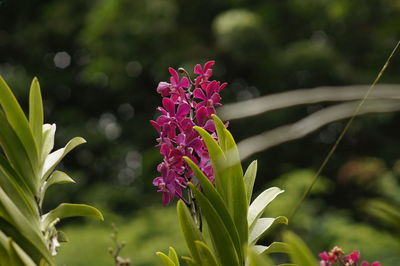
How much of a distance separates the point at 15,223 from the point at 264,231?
0.95 ft

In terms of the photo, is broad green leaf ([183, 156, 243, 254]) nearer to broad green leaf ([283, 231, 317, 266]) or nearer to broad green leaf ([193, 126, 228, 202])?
broad green leaf ([193, 126, 228, 202])

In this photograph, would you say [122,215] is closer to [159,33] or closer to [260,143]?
[159,33]

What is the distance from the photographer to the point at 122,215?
7664 millimetres

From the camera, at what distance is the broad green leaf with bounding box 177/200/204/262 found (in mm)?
675

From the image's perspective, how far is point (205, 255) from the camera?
0.65 m

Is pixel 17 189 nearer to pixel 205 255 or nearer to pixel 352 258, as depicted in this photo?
pixel 205 255

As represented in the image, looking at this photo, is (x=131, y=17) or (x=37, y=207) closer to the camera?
(x=37, y=207)

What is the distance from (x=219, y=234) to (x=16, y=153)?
0.23 meters

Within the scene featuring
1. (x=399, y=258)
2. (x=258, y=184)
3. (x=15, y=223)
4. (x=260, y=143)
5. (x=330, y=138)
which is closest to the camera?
(x=260, y=143)

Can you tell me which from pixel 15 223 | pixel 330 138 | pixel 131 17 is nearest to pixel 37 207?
pixel 15 223

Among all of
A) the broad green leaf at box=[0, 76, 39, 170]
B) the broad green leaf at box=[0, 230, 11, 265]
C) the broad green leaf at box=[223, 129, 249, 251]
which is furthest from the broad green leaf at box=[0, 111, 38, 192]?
the broad green leaf at box=[223, 129, 249, 251]

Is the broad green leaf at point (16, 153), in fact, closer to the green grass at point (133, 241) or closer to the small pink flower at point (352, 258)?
the small pink flower at point (352, 258)

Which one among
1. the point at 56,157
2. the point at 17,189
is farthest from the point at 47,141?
the point at 17,189

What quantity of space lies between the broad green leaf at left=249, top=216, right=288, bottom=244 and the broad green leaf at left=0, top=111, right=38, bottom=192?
25cm
